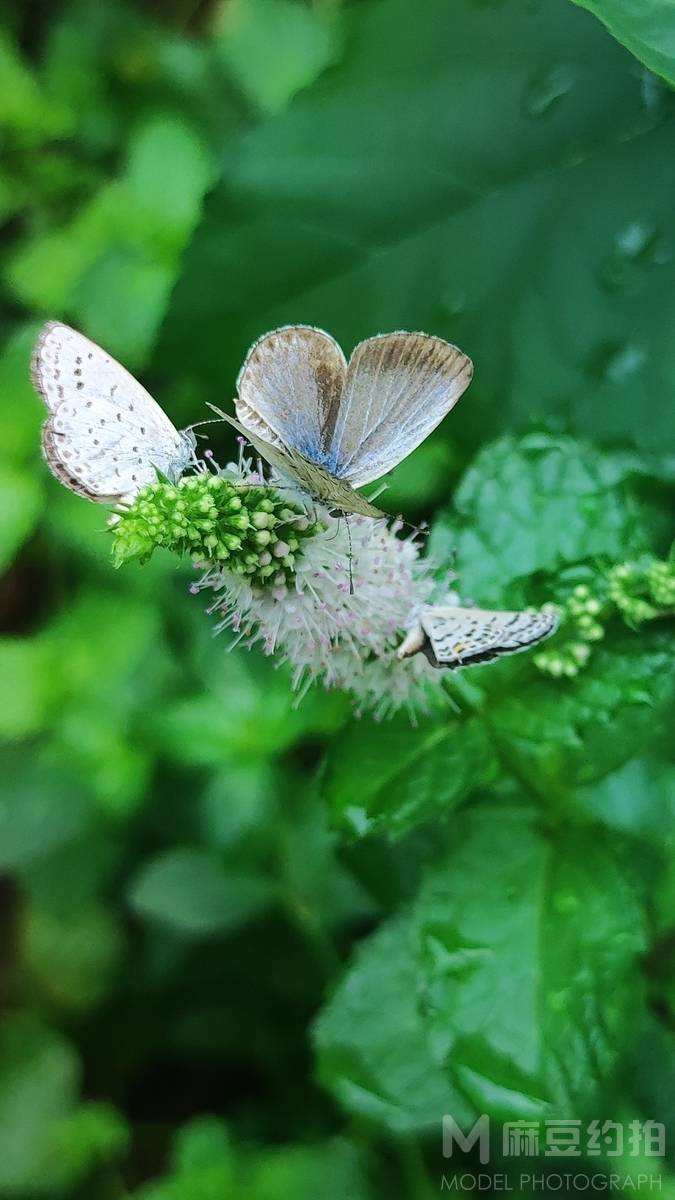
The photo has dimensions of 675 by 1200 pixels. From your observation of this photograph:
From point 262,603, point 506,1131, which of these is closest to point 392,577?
point 262,603

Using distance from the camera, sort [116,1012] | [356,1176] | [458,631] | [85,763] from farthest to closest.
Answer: [116,1012] → [85,763] → [356,1176] → [458,631]

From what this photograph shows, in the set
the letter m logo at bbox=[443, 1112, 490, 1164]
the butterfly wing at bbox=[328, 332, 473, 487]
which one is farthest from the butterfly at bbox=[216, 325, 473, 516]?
the letter m logo at bbox=[443, 1112, 490, 1164]

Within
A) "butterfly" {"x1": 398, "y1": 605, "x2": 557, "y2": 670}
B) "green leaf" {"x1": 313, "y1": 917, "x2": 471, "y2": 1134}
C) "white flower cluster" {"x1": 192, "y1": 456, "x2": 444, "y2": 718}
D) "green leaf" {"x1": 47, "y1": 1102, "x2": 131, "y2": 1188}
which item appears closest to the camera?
"butterfly" {"x1": 398, "y1": 605, "x2": 557, "y2": 670}

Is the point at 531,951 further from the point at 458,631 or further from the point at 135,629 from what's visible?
the point at 135,629

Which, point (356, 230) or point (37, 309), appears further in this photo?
point (37, 309)

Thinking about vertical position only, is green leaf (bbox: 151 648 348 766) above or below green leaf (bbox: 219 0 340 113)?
below

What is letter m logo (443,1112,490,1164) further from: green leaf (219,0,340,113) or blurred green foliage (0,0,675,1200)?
green leaf (219,0,340,113)
